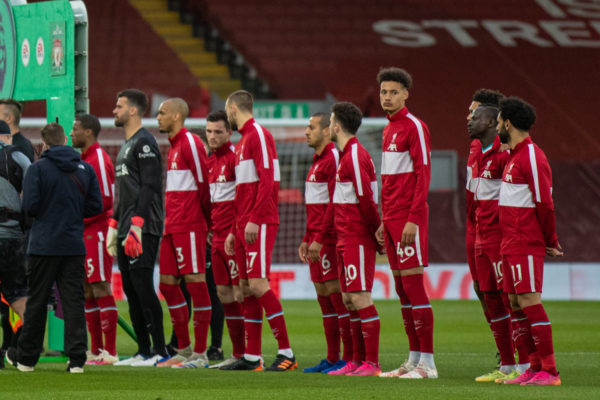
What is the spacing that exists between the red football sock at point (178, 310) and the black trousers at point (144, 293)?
108mm

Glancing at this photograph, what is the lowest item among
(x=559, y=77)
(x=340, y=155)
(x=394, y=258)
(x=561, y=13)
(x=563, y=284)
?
(x=563, y=284)

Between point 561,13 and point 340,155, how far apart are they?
697 inches

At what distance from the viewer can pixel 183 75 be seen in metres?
23.6

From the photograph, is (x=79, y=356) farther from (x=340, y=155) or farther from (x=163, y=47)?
(x=163, y=47)

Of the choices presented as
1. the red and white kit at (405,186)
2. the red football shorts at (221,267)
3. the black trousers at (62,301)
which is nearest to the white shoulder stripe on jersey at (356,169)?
the red and white kit at (405,186)

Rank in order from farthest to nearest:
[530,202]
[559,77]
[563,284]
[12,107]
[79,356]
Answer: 1. [559,77]
2. [563,284]
3. [12,107]
4. [79,356]
5. [530,202]

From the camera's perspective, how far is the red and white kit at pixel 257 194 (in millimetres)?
7500

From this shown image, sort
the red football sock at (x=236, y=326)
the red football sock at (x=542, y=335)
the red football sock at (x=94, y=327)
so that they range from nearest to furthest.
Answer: the red football sock at (x=542, y=335), the red football sock at (x=236, y=326), the red football sock at (x=94, y=327)

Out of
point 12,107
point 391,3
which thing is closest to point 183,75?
point 391,3

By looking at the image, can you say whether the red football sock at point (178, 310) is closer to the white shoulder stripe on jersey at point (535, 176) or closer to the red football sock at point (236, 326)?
the red football sock at point (236, 326)

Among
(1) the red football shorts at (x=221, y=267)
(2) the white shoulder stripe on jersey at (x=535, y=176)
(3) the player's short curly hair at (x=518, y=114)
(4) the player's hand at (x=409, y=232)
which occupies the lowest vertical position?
(1) the red football shorts at (x=221, y=267)

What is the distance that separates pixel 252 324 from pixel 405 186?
5.44 feet

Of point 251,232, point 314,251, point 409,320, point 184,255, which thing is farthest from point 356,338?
point 184,255

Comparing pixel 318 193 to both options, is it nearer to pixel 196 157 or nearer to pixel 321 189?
pixel 321 189
